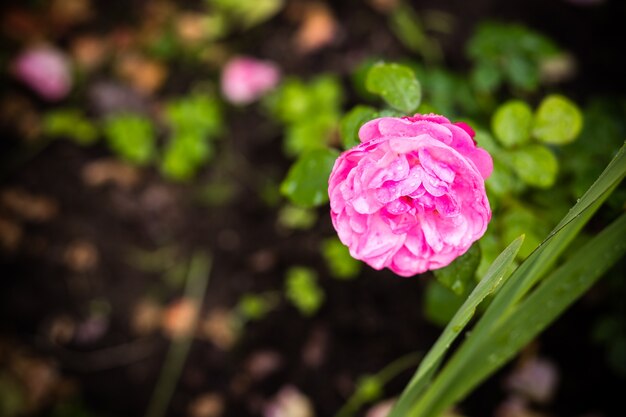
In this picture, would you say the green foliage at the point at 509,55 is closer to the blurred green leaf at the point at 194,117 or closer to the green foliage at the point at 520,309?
the green foliage at the point at 520,309

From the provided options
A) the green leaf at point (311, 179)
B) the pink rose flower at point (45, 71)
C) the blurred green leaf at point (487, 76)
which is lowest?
the pink rose flower at point (45, 71)

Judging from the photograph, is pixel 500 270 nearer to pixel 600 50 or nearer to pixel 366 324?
pixel 366 324

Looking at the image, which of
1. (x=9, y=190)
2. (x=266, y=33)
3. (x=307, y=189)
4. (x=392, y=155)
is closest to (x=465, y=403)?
(x=307, y=189)

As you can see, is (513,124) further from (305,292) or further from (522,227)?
(305,292)

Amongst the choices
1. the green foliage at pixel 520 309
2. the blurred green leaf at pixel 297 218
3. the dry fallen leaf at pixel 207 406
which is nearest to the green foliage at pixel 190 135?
the blurred green leaf at pixel 297 218

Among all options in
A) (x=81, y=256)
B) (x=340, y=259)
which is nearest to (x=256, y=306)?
(x=340, y=259)
